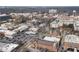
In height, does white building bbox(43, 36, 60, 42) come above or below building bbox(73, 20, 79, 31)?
below

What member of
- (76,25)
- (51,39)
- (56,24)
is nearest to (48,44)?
(51,39)

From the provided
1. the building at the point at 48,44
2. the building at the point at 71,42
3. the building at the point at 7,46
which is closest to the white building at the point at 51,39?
the building at the point at 48,44

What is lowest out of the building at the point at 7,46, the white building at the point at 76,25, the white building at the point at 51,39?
the building at the point at 7,46

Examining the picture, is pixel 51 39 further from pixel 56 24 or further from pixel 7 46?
pixel 7 46

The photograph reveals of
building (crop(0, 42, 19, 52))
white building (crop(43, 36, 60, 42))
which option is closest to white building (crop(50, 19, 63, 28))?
white building (crop(43, 36, 60, 42))

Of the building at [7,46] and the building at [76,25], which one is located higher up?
the building at [76,25]

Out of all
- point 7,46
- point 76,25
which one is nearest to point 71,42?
point 76,25

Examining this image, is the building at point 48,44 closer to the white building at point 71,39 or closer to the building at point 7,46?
the white building at point 71,39

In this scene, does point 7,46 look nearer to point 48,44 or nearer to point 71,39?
point 48,44

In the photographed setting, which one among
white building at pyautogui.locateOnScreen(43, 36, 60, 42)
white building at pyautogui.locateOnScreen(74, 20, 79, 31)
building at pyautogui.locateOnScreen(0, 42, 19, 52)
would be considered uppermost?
white building at pyautogui.locateOnScreen(74, 20, 79, 31)

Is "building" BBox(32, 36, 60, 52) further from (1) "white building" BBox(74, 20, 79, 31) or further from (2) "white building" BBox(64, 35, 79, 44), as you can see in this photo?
(1) "white building" BBox(74, 20, 79, 31)

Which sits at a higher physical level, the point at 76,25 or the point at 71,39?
the point at 76,25

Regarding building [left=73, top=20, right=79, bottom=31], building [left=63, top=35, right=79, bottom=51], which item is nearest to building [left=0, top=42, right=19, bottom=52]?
building [left=63, top=35, right=79, bottom=51]
